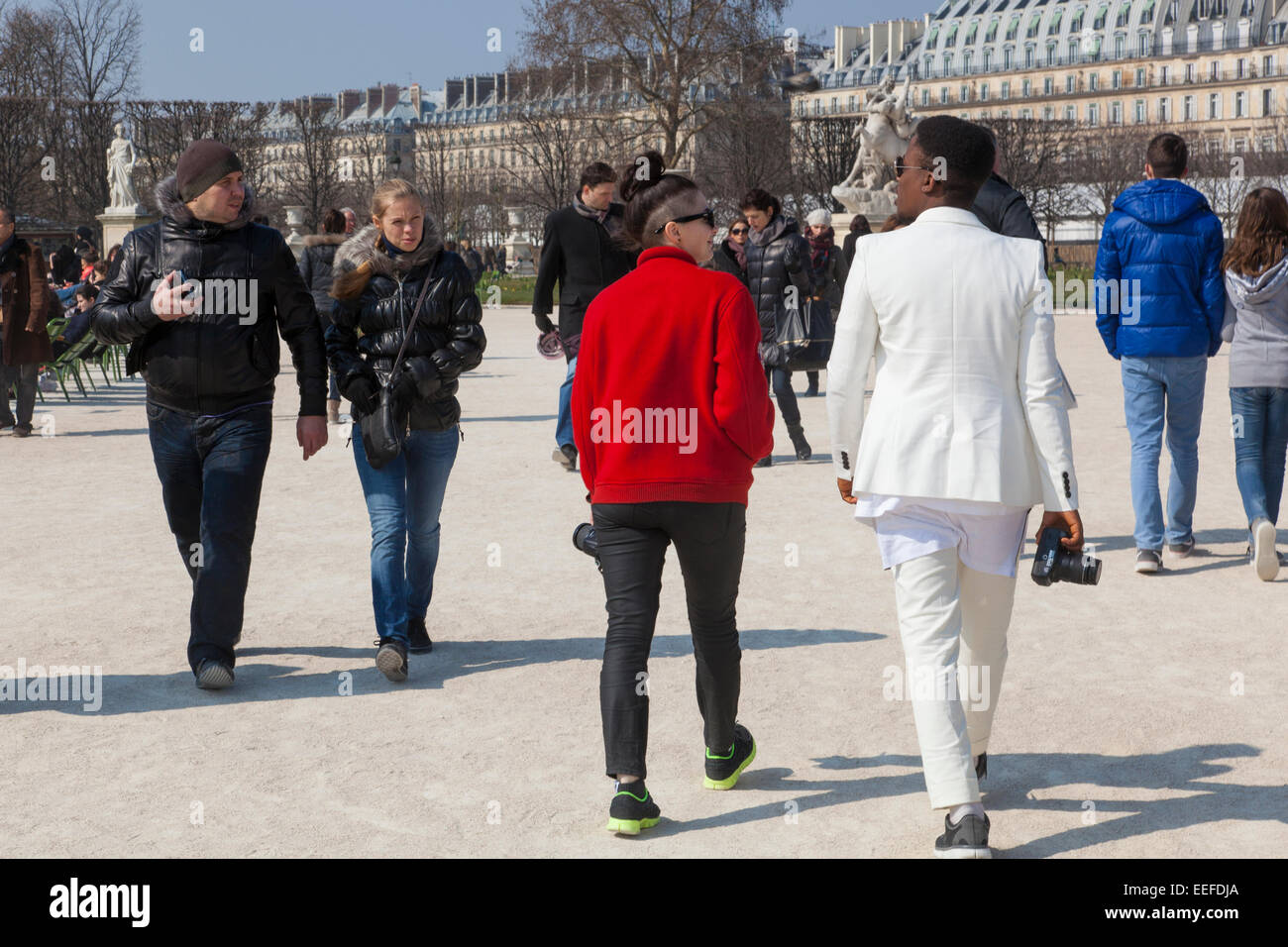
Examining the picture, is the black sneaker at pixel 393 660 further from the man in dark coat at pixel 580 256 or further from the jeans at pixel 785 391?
the jeans at pixel 785 391

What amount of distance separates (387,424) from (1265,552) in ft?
12.2

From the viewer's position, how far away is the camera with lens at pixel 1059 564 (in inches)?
150

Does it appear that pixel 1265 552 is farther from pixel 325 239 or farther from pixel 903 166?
pixel 325 239

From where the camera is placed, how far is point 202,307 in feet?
17.4

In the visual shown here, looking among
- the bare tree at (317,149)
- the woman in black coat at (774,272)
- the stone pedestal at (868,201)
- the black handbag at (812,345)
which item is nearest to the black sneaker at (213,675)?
the woman in black coat at (774,272)

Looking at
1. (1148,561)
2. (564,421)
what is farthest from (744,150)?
(1148,561)

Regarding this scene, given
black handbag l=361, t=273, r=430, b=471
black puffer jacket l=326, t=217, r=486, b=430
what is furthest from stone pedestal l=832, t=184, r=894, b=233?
black handbag l=361, t=273, r=430, b=471

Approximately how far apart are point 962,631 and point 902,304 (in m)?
0.86

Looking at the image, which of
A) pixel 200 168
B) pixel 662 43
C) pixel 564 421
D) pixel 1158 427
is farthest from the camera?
pixel 662 43

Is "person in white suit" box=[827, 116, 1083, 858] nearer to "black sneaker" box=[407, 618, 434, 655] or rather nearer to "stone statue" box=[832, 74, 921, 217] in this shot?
"black sneaker" box=[407, 618, 434, 655]

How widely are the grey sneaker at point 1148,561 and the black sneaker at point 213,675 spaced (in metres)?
3.89

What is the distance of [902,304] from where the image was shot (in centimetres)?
378

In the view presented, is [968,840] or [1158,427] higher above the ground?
[1158,427]

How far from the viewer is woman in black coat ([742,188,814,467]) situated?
34.5 ft
